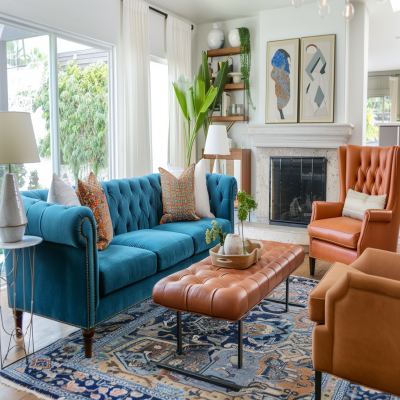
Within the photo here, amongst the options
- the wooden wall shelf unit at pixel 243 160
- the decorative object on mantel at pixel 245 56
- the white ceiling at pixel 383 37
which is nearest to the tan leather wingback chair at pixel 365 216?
Answer: the wooden wall shelf unit at pixel 243 160

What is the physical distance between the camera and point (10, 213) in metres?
2.19

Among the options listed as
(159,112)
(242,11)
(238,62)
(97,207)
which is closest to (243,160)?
(159,112)

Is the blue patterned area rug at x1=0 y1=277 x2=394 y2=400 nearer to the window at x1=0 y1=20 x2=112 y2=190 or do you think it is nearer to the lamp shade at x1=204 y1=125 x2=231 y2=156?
the window at x1=0 y1=20 x2=112 y2=190

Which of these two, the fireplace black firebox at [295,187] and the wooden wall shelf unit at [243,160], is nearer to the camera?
the fireplace black firebox at [295,187]

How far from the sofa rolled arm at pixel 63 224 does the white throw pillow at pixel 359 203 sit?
2462 millimetres

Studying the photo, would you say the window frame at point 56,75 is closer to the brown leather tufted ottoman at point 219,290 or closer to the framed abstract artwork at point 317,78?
the brown leather tufted ottoman at point 219,290

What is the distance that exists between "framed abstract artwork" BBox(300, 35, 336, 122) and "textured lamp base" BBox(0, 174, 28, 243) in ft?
12.6

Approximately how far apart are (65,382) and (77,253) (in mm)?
637

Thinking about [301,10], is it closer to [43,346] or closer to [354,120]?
[354,120]

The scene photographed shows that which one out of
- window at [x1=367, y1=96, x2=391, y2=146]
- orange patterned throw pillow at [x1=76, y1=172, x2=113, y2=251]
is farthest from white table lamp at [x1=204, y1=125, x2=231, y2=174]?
window at [x1=367, y1=96, x2=391, y2=146]

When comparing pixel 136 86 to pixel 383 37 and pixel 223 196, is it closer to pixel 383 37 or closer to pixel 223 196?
pixel 223 196

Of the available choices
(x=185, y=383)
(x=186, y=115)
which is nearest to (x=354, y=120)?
(x=186, y=115)

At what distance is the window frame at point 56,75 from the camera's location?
11.5 ft

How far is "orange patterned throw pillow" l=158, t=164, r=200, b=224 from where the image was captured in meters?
3.72
